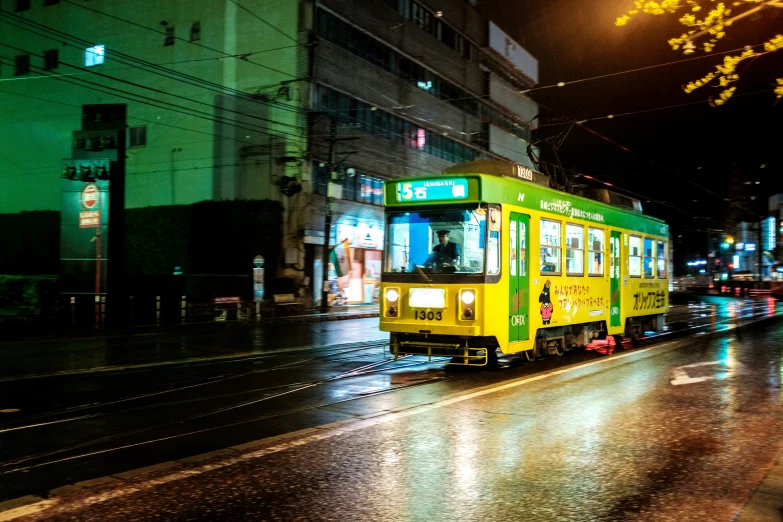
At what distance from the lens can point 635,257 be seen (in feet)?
59.0

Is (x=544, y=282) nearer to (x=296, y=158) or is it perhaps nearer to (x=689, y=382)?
(x=689, y=382)

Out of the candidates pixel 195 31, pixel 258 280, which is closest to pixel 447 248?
pixel 258 280

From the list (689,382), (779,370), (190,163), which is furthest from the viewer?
(190,163)

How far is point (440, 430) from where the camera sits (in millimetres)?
7469

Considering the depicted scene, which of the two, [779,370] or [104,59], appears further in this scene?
[104,59]

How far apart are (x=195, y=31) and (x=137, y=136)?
7333mm

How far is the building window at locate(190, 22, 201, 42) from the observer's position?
3762 centimetres

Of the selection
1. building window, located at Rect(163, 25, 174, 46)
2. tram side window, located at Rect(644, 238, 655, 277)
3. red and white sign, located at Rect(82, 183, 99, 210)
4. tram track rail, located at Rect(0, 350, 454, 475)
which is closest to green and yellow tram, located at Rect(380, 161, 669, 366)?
tram track rail, located at Rect(0, 350, 454, 475)

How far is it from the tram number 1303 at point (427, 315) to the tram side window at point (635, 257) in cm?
797

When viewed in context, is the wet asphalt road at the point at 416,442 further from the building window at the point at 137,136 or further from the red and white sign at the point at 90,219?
the building window at the point at 137,136

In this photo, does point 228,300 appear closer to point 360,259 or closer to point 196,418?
point 360,259

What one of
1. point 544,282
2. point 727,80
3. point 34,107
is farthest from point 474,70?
point 727,80

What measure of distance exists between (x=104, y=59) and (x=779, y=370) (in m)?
41.5

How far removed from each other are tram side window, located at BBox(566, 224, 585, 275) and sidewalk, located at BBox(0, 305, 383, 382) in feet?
22.7
